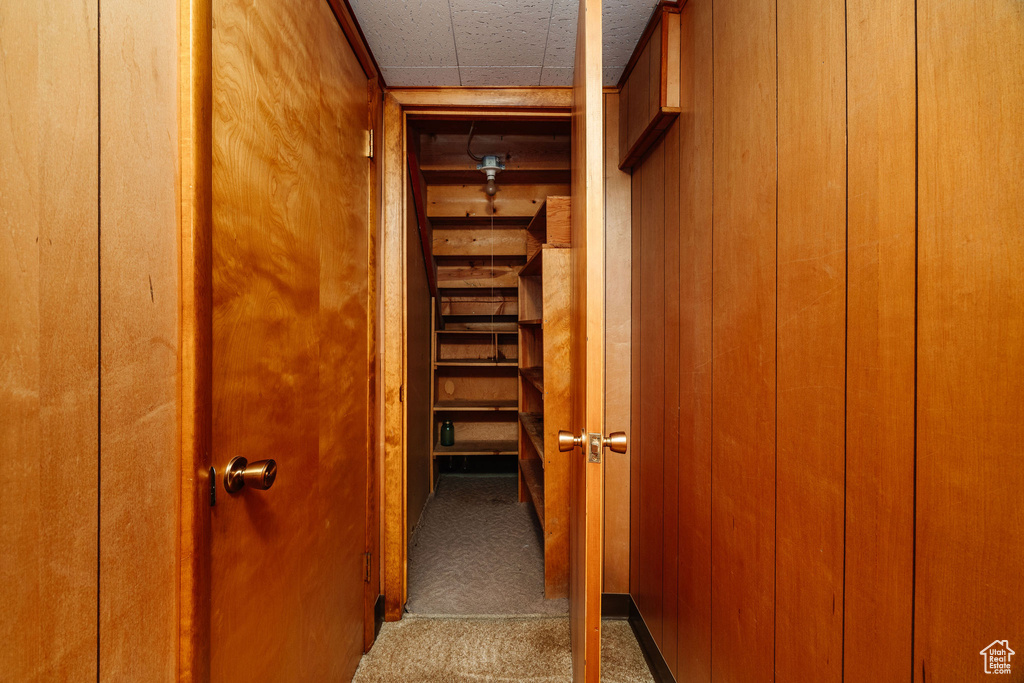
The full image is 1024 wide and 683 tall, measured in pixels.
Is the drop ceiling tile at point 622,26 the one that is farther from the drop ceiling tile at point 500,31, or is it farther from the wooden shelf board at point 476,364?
the wooden shelf board at point 476,364

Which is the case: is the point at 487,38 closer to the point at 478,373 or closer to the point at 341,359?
the point at 341,359

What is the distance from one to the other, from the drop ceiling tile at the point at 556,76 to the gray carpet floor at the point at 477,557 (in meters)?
2.27

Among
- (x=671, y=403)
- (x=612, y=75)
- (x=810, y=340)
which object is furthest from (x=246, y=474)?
(x=612, y=75)

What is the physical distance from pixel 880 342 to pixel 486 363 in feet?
9.53

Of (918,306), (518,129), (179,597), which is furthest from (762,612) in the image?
(518,129)

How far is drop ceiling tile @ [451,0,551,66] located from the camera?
53.8 inches

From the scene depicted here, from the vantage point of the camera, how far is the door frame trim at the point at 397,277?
1.82 meters

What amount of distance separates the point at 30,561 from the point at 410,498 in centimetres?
196

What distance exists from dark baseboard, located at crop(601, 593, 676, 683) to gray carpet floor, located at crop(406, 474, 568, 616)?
0.21 meters

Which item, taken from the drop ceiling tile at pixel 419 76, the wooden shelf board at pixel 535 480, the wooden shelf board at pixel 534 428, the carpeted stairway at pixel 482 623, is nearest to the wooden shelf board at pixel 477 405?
the wooden shelf board at pixel 534 428

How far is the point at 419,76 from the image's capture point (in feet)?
5.85

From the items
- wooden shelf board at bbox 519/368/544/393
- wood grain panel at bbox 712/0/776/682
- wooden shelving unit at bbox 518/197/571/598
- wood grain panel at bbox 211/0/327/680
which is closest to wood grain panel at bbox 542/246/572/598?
→ wooden shelving unit at bbox 518/197/571/598

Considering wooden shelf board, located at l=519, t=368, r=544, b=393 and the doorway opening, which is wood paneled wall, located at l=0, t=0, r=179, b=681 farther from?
wooden shelf board, located at l=519, t=368, r=544, b=393

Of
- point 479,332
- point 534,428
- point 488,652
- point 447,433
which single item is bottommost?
point 488,652
